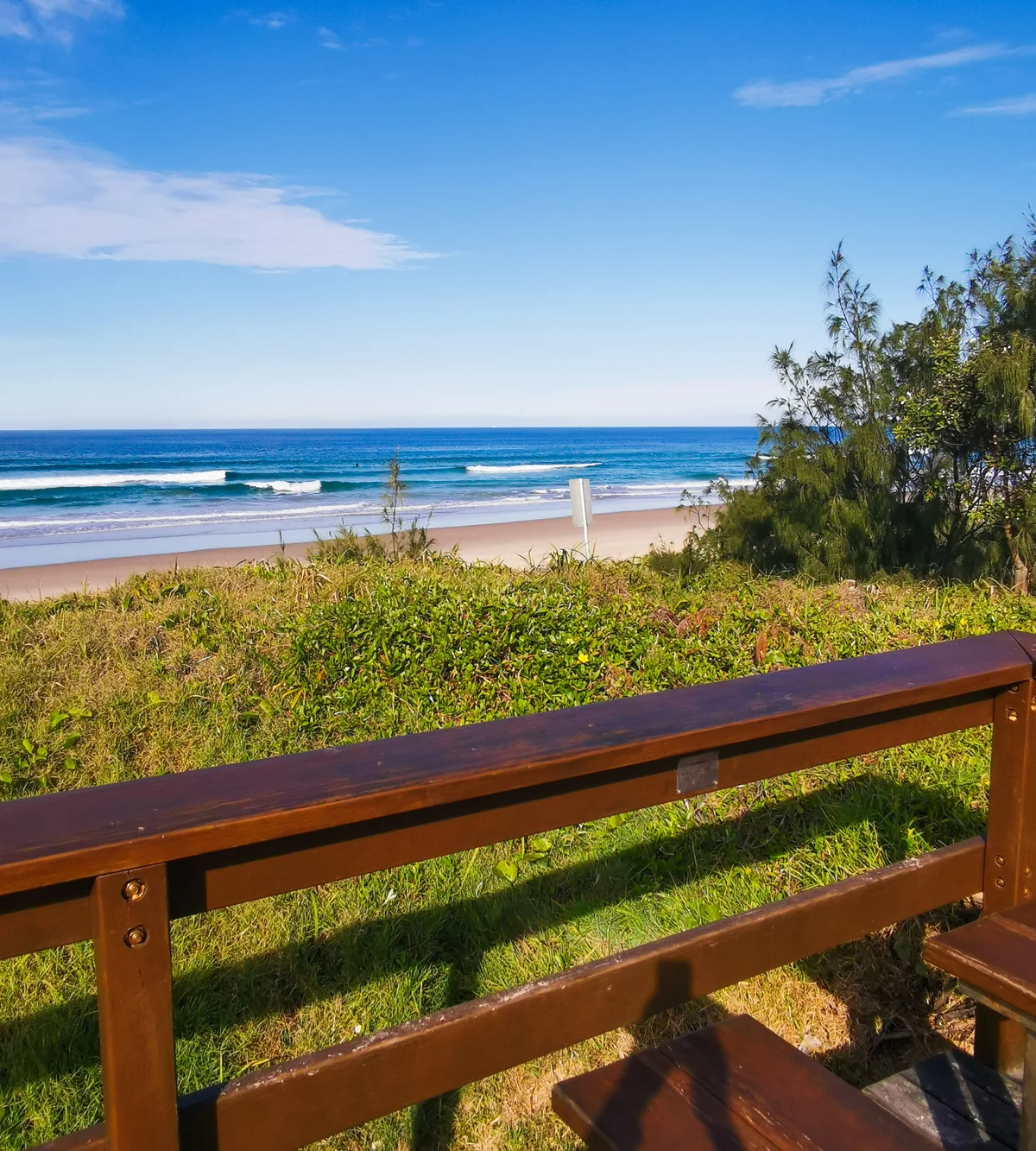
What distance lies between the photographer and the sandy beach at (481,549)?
40.6ft

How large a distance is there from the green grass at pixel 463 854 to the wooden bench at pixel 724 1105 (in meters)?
1.12

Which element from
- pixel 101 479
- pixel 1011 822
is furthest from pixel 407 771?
pixel 101 479

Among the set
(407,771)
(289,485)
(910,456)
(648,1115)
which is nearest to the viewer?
(407,771)

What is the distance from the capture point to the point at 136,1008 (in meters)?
1.11

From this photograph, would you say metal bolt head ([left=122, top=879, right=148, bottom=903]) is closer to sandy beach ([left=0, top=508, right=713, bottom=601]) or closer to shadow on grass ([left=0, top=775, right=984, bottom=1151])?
shadow on grass ([left=0, top=775, right=984, bottom=1151])

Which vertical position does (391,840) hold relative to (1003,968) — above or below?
above

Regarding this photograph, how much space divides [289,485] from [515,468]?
1462cm

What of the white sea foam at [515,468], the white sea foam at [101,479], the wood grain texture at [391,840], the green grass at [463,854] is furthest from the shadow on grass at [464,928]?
the white sea foam at [515,468]

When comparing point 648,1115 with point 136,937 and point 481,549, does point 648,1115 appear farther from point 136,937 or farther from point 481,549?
point 481,549

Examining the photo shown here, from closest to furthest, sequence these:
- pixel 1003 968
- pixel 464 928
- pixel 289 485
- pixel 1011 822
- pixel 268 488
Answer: pixel 1003 968, pixel 1011 822, pixel 464 928, pixel 268 488, pixel 289 485

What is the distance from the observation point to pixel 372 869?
4.07ft

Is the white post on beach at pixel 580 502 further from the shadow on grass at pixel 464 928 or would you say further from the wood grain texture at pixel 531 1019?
the wood grain texture at pixel 531 1019

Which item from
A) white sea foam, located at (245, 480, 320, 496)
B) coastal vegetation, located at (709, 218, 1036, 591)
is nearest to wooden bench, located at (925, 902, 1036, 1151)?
coastal vegetation, located at (709, 218, 1036, 591)

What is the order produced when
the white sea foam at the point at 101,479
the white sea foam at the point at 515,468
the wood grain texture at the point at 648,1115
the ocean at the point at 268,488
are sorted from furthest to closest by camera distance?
the white sea foam at the point at 515,468 → the white sea foam at the point at 101,479 → the ocean at the point at 268,488 → the wood grain texture at the point at 648,1115
